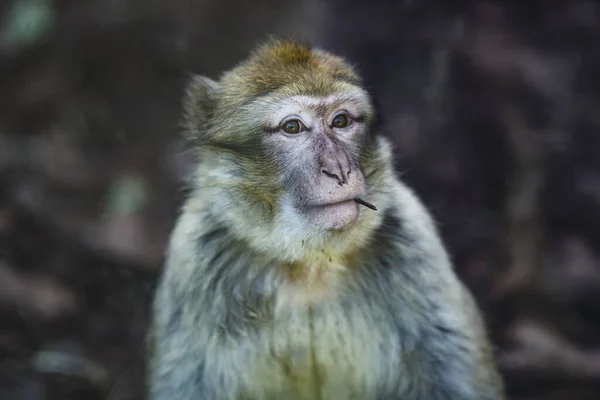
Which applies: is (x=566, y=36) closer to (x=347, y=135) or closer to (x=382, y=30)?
(x=382, y=30)

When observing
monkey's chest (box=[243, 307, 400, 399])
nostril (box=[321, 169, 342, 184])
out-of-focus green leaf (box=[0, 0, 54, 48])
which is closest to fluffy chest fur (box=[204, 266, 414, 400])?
monkey's chest (box=[243, 307, 400, 399])

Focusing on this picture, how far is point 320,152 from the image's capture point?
4.06 metres

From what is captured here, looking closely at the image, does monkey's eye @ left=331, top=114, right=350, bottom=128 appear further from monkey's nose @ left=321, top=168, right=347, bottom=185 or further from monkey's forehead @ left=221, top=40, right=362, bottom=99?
monkey's nose @ left=321, top=168, right=347, bottom=185

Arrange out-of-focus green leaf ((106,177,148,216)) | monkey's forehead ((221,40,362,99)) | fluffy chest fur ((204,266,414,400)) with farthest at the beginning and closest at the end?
1. out-of-focus green leaf ((106,177,148,216))
2. fluffy chest fur ((204,266,414,400))
3. monkey's forehead ((221,40,362,99))

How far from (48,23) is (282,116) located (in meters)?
4.48

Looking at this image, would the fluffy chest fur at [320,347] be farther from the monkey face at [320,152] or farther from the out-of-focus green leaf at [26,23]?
the out-of-focus green leaf at [26,23]

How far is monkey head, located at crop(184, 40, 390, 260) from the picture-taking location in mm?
4020

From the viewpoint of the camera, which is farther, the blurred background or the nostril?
the blurred background

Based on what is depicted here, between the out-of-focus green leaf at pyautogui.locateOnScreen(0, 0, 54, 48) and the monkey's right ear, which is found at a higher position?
the out-of-focus green leaf at pyautogui.locateOnScreen(0, 0, 54, 48)

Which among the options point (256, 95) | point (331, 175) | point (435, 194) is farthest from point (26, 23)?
point (331, 175)

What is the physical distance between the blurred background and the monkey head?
245 cm

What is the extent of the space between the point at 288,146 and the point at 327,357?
1.06m

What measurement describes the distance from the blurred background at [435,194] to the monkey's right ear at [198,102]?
237 centimetres

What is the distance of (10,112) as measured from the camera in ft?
26.7
